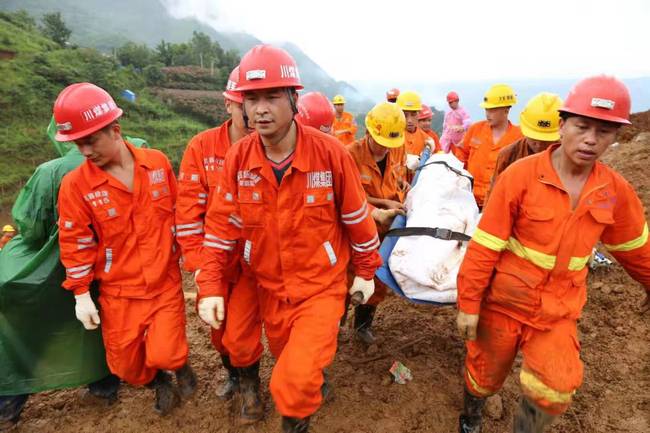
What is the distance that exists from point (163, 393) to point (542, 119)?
11.7 feet

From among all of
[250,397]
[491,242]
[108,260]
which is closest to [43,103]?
[108,260]

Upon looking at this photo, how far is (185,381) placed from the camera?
3.03 metres

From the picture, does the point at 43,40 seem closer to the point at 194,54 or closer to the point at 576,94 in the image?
the point at 194,54

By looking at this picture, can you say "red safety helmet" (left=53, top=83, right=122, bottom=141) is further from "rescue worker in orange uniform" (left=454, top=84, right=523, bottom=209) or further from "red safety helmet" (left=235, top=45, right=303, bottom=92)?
"rescue worker in orange uniform" (left=454, top=84, right=523, bottom=209)

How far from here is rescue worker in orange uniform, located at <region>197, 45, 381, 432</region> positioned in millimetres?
2203

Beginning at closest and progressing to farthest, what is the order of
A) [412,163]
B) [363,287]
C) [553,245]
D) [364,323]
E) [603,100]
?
[603,100]
[553,245]
[363,287]
[364,323]
[412,163]

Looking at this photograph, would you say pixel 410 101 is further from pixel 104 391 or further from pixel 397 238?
pixel 104 391

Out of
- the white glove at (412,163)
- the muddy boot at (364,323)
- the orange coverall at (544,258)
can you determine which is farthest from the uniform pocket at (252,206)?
the white glove at (412,163)

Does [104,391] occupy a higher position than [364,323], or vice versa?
[364,323]

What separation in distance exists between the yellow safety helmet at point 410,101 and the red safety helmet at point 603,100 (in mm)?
4280

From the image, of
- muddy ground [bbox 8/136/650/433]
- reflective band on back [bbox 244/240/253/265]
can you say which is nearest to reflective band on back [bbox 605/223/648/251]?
muddy ground [bbox 8/136/650/433]

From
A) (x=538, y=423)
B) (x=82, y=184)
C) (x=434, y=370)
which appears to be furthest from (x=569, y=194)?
(x=82, y=184)

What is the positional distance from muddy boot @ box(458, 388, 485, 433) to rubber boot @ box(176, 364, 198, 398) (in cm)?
196

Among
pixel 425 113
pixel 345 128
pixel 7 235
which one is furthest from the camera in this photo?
pixel 345 128
